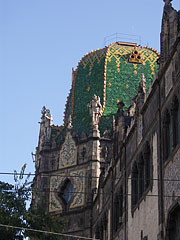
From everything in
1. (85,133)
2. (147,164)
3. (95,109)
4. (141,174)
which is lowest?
(141,174)

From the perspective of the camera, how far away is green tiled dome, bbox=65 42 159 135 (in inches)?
2073

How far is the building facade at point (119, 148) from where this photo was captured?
26.2 m

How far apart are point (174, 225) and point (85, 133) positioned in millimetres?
24644

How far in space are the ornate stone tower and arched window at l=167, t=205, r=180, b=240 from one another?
17678 millimetres

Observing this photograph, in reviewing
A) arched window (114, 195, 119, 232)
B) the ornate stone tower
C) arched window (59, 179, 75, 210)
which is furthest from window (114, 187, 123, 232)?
arched window (59, 179, 75, 210)

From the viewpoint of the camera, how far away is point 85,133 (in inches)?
1930

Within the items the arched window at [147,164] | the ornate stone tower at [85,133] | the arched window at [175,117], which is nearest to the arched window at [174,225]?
the arched window at [175,117]

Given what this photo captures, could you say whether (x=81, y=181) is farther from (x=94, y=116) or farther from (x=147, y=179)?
(x=147, y=179)

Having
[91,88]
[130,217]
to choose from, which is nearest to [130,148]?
[130,217]

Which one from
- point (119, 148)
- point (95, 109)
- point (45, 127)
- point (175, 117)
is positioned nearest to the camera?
point (175, 117)

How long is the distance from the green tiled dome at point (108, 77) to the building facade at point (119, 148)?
0.26 feet

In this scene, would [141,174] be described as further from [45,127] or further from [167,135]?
[45,127]

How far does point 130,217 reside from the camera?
104 feet

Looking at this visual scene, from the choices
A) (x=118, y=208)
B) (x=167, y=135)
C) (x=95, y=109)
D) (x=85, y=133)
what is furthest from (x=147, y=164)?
(x=95, y=109)
